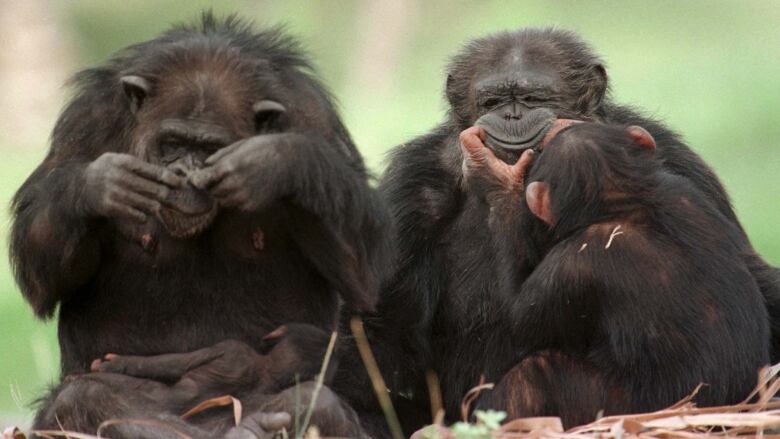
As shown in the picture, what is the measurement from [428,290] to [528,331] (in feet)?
3.23

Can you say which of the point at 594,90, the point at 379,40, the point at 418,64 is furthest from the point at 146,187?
the point at 379,40

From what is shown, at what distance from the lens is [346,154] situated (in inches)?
274

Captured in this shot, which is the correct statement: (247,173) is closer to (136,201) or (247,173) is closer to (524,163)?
(136,201)

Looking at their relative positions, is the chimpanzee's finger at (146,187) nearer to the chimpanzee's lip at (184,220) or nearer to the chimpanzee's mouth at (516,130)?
the chimpanzee's lip at (184,220)

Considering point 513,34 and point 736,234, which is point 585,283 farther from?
point 513,34

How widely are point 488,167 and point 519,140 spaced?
247 mm

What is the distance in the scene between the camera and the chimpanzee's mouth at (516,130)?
24.2 ft

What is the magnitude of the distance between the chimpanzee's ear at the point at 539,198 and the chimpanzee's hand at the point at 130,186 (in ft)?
5.21

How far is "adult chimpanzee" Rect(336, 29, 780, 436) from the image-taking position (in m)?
7.54

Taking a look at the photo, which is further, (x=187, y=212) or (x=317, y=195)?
(x=317, y=195)

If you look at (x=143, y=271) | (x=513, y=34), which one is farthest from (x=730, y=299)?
(x=143, y=271)

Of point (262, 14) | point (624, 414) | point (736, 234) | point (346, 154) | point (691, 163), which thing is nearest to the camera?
point (624, 414)

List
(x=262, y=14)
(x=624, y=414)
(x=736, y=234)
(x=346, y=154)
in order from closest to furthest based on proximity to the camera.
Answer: (x=624, y=414), (x=346, y=154), (x=736, y=234), (x=262, y=14)

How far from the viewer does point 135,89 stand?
6688mm
